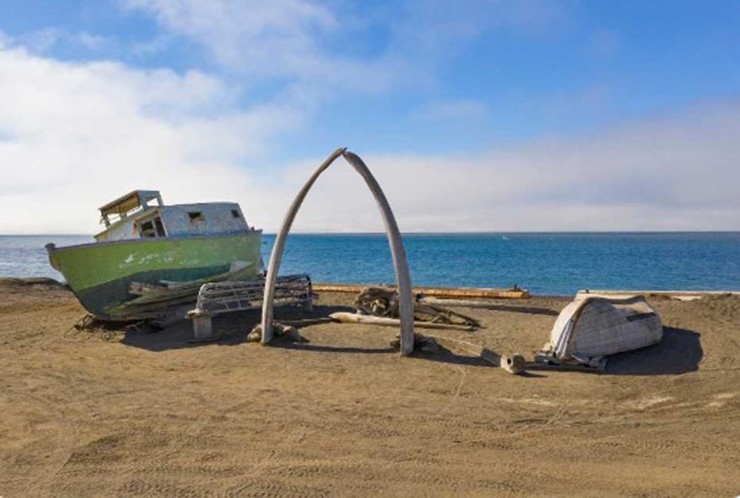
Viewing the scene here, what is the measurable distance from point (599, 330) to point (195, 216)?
484 inches

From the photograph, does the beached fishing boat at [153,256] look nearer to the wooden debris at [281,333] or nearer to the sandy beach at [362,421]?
the sandy beach at [362,421]

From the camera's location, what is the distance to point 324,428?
271 inches

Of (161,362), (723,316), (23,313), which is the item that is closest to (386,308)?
(161,362)

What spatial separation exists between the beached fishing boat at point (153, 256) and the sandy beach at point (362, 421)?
2395 mm

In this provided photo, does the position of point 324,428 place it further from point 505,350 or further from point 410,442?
point 505,350

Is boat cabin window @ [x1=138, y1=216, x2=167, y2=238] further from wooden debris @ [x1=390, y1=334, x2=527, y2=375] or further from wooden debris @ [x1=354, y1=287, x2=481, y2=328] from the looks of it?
wooden debris @ [x1=390, y1=334, x2=527, y2=375]

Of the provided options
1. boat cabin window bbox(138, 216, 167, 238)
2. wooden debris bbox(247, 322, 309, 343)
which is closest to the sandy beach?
wooden debris bbox(247, 322, 309, 343)

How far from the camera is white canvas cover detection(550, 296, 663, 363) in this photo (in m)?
10.0

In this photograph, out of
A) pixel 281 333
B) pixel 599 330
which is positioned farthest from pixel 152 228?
pixel 599 330

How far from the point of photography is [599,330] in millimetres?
10250

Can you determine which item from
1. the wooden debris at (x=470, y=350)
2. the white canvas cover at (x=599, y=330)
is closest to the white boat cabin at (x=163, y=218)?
the wooden debris at (x=470, y=350)

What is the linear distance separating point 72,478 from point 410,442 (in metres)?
3.57

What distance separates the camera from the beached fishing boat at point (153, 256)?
14.3 metres

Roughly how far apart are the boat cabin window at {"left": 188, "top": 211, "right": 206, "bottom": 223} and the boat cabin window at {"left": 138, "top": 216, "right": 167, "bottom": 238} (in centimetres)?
90
